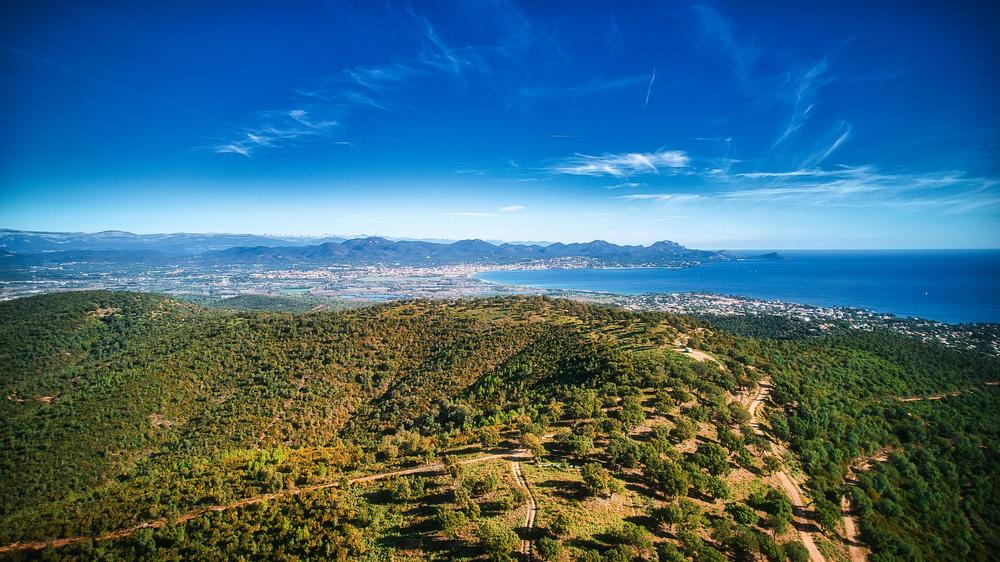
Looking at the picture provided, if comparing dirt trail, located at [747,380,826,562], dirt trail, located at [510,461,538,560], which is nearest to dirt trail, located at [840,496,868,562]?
dirt trail, located at [747,380,826,562]

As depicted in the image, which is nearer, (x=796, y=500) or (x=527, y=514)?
(x=527, y=514)

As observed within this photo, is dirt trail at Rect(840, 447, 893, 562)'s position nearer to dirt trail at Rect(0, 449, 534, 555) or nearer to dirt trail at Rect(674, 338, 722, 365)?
dirt trail at Rect(674, 338, 722, 365)

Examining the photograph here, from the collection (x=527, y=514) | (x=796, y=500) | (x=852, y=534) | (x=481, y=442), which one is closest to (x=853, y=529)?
(x=852, y=534)

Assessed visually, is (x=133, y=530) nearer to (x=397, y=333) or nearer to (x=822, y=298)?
(x=397, y=333)

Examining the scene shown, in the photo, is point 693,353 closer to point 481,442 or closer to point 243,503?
point 481,442

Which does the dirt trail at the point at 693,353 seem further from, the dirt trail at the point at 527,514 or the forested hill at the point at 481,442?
the dirt trail at the point at 527,514

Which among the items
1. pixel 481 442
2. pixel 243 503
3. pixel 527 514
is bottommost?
pixel 243 503

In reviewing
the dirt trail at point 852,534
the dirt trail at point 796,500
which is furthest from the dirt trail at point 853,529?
the dirt trail at point 796,500

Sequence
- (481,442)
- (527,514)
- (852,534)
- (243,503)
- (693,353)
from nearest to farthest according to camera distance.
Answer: (527,514) → (243,503) → (852,534) → (481,442) → (693,353)
